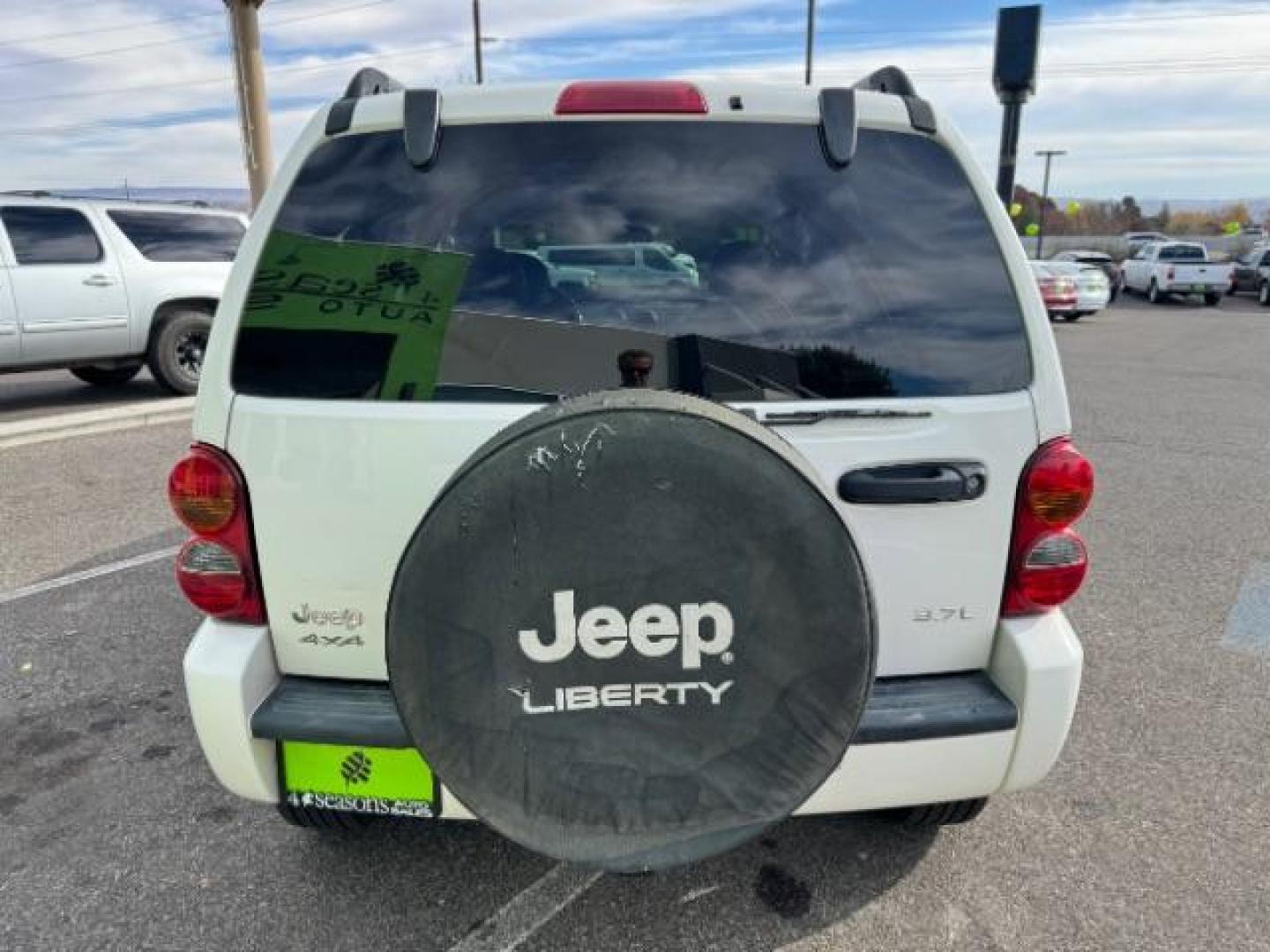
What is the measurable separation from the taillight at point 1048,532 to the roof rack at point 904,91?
0.81 metres

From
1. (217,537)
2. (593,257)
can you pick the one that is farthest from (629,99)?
(217,537)

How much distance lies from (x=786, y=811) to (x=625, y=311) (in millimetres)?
1106

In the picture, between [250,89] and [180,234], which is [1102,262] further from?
[180,234]

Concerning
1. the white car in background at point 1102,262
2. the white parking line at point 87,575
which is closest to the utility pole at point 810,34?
the white car in background at point 1102,262

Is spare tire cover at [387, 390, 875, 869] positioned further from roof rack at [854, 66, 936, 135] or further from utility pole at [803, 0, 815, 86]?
utility pole at [803, 0, 815, 86]

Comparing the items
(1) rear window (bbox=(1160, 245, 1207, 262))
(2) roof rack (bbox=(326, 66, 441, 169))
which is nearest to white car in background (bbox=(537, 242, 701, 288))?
(2) roof rack (bbox=(326, 66, 441, 169))

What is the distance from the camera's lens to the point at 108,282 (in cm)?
907

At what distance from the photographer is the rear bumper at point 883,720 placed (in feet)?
6.53

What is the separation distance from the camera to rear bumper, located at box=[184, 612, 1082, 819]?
1990mm

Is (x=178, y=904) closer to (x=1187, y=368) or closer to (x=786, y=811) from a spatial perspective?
(x=786, y=811)

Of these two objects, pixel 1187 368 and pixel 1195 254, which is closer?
pixel 1187 368

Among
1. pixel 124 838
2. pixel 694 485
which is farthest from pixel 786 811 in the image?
pixel 124 838

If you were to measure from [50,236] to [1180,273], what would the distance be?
28027 millimetres

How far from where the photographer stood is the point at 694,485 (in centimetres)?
158
